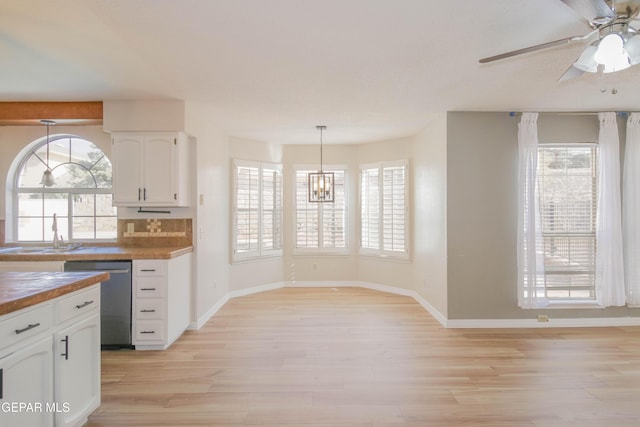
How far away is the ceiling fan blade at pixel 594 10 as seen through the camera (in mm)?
1714

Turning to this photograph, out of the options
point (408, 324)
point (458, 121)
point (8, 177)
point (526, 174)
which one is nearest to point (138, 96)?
point (8, 177)

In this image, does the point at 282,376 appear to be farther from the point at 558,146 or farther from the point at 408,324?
the point at 558,146

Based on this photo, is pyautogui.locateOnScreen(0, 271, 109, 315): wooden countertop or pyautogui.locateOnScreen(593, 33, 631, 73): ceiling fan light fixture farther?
pyautogui.locateOnScreen(593, 33, 631, 73): ceiling fan light fixture

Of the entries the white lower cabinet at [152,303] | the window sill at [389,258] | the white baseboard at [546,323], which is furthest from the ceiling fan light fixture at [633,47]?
the window sill at [389,258]

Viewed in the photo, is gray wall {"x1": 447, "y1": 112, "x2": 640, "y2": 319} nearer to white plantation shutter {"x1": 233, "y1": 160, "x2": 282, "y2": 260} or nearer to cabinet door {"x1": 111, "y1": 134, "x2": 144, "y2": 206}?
white plantation shutter {"x1": 233, "y1": 160, "x2": 282, "y2": 260}

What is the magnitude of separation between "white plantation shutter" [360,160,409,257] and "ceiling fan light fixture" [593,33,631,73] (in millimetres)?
3803

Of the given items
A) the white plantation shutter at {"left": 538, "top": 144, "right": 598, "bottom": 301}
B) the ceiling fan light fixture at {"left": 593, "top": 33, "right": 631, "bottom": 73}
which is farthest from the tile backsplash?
the white plantation shutter at {"left": 538, "top": 144, "right": 598, "bottom": 301}

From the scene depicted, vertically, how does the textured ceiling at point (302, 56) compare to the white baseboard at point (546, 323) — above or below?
above

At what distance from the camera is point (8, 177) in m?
4.55

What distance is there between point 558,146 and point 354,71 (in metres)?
3.06

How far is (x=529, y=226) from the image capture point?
4211mm

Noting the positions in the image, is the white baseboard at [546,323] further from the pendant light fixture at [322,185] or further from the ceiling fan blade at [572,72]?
the ceiling fan blade at [572,72]

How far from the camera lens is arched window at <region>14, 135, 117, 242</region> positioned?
4.64 meters

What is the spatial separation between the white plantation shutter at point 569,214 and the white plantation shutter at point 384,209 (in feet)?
6.69
